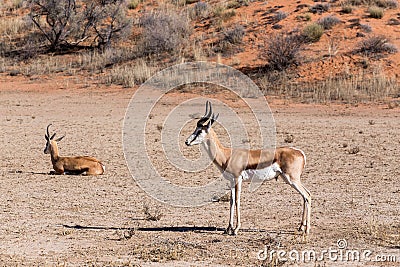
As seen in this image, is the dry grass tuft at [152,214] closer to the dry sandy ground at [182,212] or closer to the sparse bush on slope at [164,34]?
the dry sandy ground at [182,212]

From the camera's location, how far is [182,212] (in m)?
11.3

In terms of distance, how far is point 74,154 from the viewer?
1747 cm

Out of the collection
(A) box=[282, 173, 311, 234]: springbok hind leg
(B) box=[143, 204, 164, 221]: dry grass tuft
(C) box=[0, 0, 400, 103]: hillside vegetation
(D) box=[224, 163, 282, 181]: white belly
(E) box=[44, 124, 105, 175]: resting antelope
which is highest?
(D) box=[224, 163, 282, 181]: white belly

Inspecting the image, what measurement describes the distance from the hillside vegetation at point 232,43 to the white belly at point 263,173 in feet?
61.6

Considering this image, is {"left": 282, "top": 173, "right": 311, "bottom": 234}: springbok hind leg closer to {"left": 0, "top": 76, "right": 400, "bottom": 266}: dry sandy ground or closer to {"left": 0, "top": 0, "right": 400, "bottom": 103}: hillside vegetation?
{"left": 0, "top": 76, "right": 400, "bottom": 266}: dry sandy ground

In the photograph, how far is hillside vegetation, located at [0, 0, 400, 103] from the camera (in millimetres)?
30078

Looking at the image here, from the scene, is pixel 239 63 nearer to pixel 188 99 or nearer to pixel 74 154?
pixel 188 99

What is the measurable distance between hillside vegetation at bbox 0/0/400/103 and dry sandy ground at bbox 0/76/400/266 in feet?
32.1

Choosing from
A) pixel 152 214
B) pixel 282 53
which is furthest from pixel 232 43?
pixel 152 214

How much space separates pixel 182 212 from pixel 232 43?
2436cm

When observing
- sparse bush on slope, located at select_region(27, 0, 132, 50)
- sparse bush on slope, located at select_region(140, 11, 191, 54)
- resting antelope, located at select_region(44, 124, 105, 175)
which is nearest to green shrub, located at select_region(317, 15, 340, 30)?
sparse bush on slope, located at select_region(140, 11, 191, 54)

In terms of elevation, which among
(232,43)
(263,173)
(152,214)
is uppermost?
(263,173)

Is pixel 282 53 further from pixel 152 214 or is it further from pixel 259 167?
pixel 259 167

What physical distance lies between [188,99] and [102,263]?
68.5 ft
